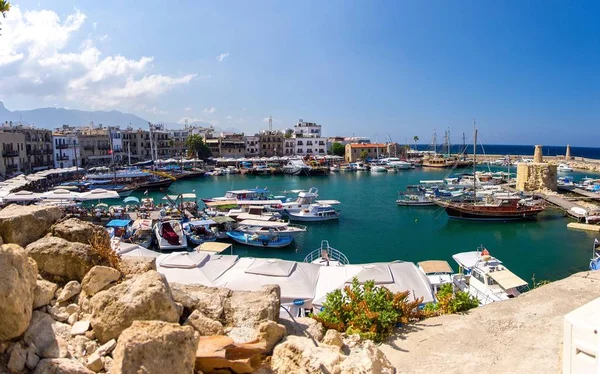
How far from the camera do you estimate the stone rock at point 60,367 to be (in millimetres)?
4137

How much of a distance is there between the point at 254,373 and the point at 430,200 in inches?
1824

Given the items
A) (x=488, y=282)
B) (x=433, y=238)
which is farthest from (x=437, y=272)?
(x=433, y=238)

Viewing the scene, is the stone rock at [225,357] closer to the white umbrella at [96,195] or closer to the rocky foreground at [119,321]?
the rocky foreground at [119,321]

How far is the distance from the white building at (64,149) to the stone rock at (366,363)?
2960 inches

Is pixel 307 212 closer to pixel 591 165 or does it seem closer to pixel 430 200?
pixel 430 200

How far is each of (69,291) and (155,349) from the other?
2652mm

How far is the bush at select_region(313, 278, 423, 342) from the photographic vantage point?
7.72 metres

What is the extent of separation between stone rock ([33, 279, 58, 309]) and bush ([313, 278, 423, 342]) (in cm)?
450

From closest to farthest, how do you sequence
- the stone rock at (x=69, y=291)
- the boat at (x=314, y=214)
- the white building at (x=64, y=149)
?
the stone rock at (x=69, y=291) → the boat at (x=314, y=214) → the white building at (x=64, y=149)

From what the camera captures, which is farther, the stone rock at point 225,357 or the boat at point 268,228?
the boat at point 268,228

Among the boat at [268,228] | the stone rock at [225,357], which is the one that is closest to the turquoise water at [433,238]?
the boat at [268,228]

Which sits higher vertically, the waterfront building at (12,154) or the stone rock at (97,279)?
the waterfront building at (12,154)

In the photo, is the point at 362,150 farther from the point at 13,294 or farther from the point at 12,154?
the point at 13,294

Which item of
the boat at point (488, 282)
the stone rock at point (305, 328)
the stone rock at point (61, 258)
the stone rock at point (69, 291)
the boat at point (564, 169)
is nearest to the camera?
the stone rock at point (69, 291)
